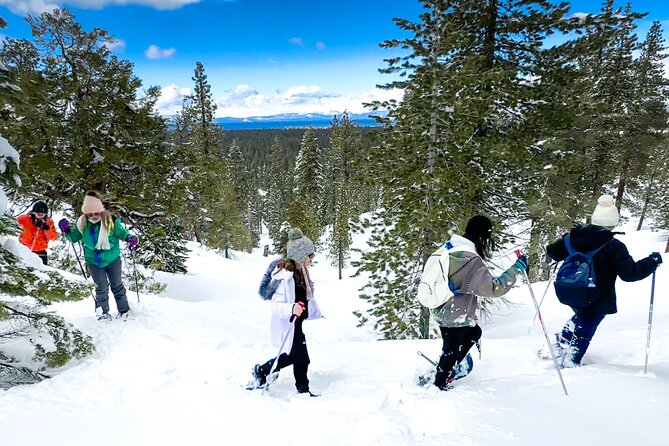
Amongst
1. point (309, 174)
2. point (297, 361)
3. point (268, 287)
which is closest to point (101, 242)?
point (268, 287)

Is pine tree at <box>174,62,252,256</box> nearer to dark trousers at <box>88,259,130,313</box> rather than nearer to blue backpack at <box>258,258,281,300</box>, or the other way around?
dark trousers at <box>88,259,130,313</box>

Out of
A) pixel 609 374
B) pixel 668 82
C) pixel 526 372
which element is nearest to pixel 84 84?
pixel 526 372

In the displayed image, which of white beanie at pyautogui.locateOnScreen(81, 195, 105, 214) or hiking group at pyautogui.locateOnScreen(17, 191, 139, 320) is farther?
hiking group at pyautogui.locateOnScreen(17, 191, 139, 320)

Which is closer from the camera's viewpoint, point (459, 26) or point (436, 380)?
point (436, 380)

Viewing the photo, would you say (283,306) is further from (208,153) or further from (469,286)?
(208,153)

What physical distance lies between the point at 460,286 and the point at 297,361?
2.14 metres

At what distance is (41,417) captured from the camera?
374 centimetres

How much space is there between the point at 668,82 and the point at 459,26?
16751 mm

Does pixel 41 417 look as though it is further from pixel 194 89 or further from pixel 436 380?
pixel 194 89

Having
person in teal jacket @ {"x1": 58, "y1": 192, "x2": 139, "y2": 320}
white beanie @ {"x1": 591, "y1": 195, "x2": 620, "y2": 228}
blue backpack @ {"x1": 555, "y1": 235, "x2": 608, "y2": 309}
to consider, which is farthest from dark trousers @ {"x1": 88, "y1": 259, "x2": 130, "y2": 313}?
white beanie @ {"x1": 591, "y1": 195, "x2": 620, "y2": 228}

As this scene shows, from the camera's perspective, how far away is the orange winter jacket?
8898 mm

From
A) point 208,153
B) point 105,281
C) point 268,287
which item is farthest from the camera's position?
point 208,153

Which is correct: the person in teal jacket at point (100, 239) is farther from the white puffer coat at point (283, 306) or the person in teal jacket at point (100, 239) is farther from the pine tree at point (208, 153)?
the pine tree at point (208, 153)

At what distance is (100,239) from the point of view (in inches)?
243
